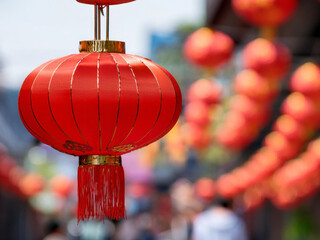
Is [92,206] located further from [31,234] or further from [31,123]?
[31,234]

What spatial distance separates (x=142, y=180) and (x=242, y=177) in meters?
5.53

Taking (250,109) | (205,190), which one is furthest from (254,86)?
(205,190)

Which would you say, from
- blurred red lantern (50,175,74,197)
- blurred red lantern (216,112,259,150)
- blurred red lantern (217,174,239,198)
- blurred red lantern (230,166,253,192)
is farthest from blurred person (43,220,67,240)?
blurred red lantern (50,175,74,197)

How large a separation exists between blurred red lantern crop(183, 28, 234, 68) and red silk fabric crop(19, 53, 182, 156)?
16.5ft

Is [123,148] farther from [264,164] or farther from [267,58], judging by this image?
[264,164]

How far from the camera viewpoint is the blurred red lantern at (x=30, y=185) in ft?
76.4

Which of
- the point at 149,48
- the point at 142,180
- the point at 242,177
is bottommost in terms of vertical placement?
the point at 142,180

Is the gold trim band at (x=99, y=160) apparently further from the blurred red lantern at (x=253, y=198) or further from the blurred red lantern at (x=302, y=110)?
the blurred red lantern at (x=253, y=198)

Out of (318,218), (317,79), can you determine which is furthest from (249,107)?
(318,218)

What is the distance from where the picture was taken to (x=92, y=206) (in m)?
3.94

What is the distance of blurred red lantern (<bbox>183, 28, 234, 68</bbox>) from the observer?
9008 millimetres

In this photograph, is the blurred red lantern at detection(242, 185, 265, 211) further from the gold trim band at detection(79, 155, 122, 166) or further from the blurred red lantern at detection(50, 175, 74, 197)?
the gold trim band at detection(79, 155, 122, 166)

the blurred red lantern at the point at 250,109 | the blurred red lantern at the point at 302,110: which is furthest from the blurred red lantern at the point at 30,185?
the blurred red lantern at the point at 302,110

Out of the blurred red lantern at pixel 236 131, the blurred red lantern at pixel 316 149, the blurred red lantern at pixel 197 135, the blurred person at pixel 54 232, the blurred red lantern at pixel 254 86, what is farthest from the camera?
the blurred red lantern at pixel 316 149
